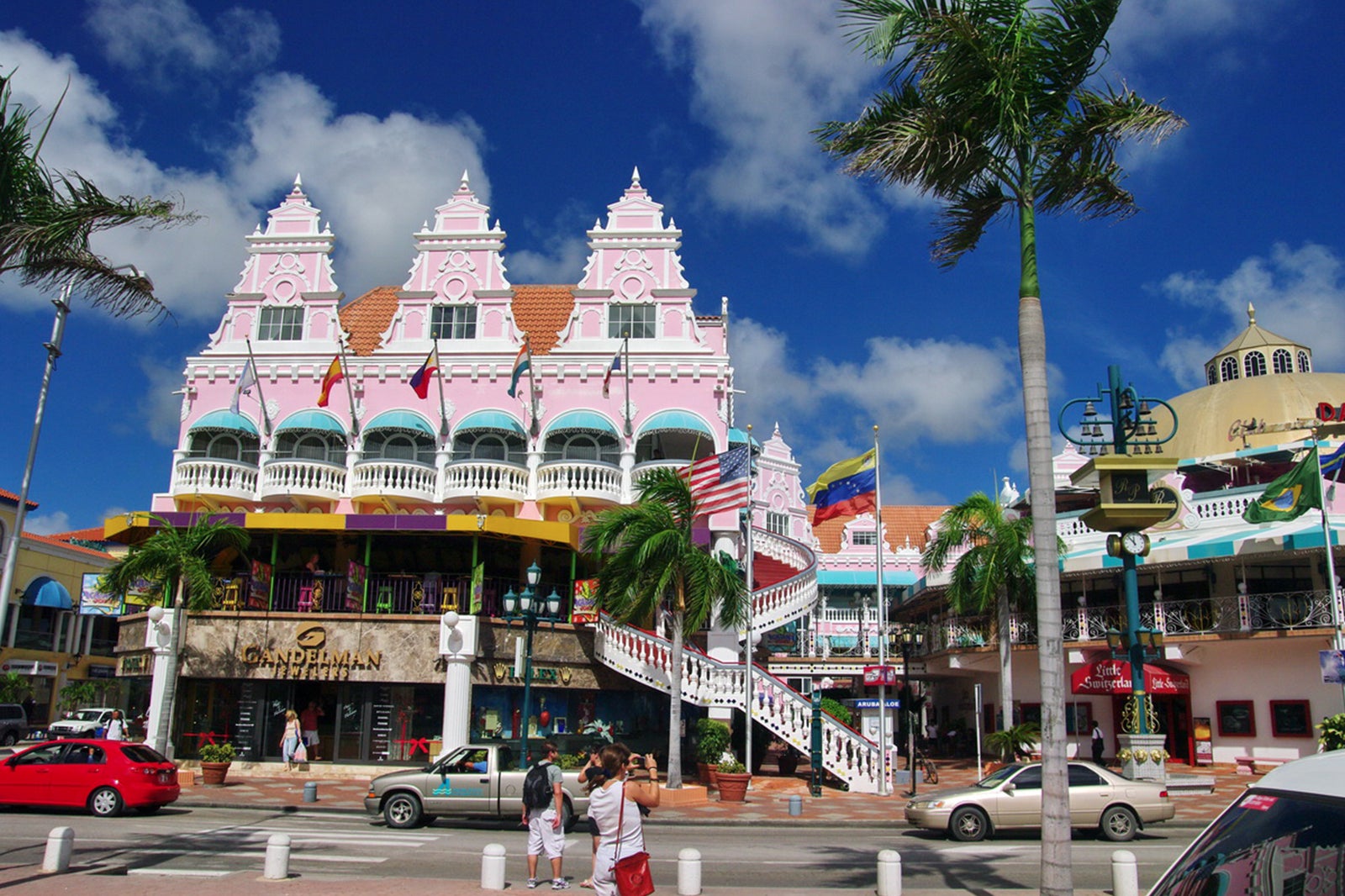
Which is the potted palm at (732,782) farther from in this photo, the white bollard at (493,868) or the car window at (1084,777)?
the white bollard at (493,868)

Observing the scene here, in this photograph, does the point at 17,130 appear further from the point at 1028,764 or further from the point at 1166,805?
the point at 1166,805

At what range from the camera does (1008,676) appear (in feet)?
102

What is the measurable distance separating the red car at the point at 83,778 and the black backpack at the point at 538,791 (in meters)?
9.43

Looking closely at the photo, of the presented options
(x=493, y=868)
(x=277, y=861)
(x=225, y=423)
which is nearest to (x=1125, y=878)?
(x=493, y=868)

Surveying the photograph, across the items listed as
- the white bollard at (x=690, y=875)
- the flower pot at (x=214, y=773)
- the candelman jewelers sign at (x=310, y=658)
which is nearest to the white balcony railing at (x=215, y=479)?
the candelman jewelers sign at (x=310, y=658)

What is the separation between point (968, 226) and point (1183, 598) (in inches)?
977

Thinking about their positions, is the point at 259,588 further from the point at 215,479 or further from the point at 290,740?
the point at 215,479

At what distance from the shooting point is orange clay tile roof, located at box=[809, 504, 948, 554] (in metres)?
61.5

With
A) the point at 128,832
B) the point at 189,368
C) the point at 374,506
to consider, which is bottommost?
the point at 128,832

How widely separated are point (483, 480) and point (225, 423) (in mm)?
8220

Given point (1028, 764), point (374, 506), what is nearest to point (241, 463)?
point (374, 506)

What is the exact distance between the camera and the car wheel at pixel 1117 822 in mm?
17000

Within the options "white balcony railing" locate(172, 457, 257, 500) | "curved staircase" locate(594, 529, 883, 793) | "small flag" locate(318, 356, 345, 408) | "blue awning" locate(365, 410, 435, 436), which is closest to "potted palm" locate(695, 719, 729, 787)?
"curved staircase" locate(594, 529, 883, 793)

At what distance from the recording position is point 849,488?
96.2 feet
